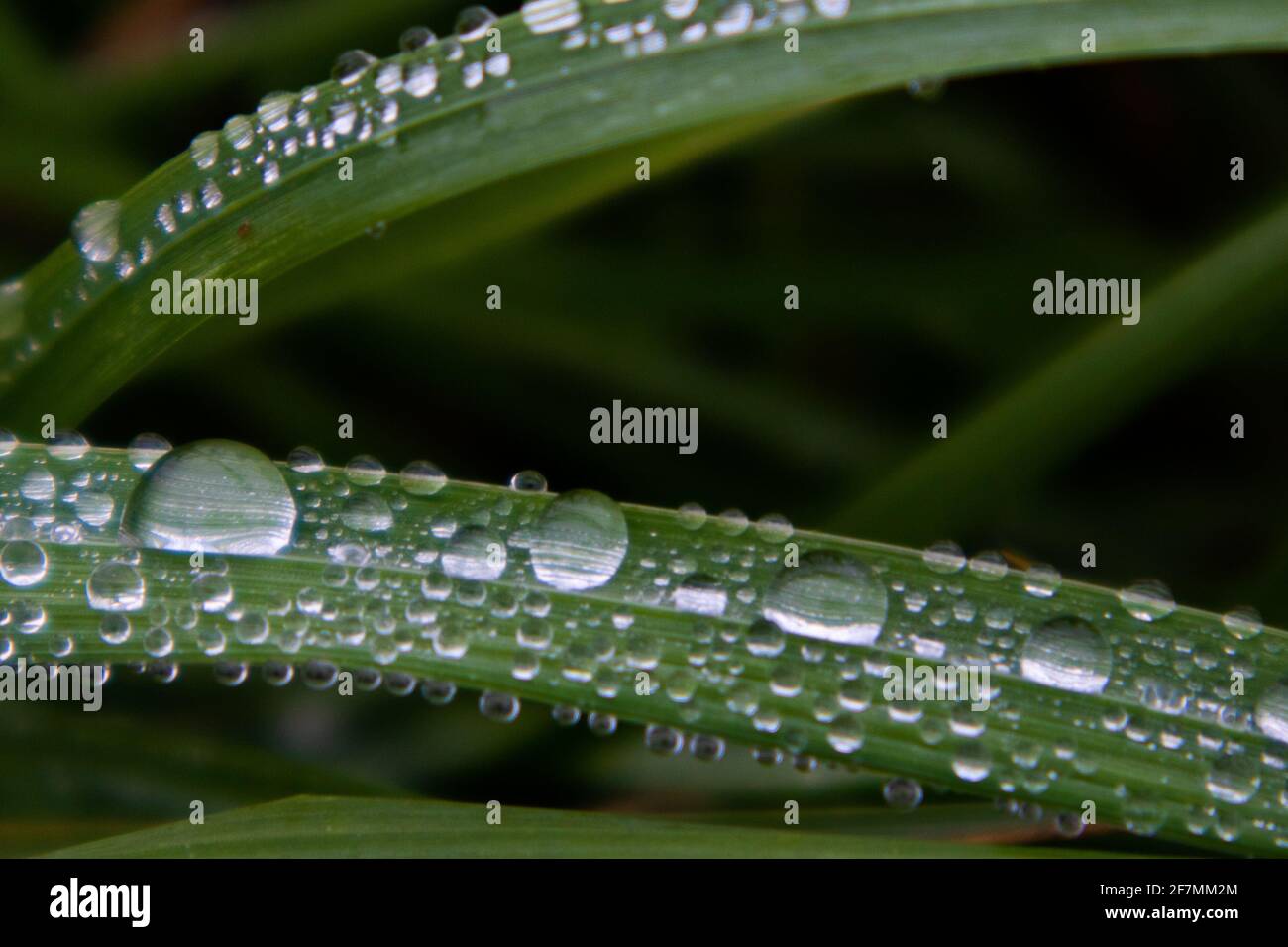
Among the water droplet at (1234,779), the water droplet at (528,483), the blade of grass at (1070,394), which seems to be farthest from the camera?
the blade of grass at (1070,394)

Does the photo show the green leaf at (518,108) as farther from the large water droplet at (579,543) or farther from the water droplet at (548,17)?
the large water droplet at (579,543)

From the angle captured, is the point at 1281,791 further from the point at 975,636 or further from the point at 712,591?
the point at 712,591

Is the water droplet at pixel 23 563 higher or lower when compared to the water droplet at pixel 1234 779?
higher

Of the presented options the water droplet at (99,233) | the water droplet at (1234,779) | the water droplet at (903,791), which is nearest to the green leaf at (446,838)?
the water droplet at (903,791)

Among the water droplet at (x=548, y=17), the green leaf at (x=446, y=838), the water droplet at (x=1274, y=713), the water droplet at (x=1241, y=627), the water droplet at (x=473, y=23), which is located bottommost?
the green leaf at (x=446, y=838)

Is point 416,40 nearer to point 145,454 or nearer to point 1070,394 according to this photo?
point 145,454

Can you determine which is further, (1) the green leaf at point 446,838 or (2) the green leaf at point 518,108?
(2) the green leaf at point 518,108

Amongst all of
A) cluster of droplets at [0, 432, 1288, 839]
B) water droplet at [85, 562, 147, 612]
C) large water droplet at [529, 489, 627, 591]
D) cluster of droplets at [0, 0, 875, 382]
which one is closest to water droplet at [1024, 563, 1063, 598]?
cluster of droplets at [0, 432, 1288, 839]

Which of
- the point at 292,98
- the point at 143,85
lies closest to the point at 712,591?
the point at 292,98
